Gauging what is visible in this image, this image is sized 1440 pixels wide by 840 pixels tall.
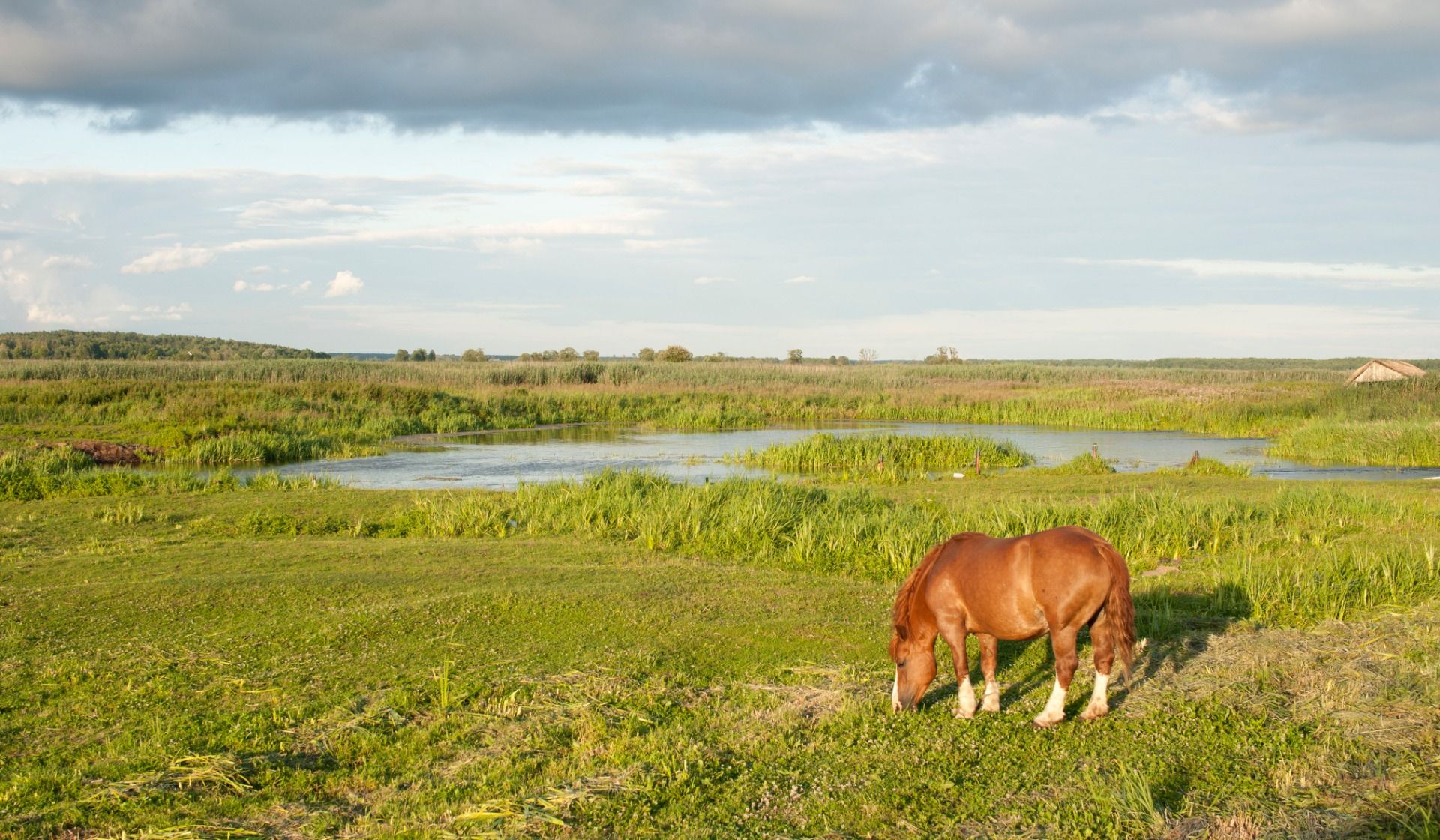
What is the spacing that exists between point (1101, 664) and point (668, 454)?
2488 centimetres

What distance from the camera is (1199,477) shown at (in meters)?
21.1

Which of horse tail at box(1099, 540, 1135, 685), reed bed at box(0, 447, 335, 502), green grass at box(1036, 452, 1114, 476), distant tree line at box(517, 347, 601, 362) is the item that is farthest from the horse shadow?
distant tree line at box(517, 347, 601, 362)

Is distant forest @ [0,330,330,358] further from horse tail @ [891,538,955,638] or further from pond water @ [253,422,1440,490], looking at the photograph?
horse tail @ [891,538,955,638]

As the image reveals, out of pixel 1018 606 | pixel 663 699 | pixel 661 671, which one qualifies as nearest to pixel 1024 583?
pixel 1018 606

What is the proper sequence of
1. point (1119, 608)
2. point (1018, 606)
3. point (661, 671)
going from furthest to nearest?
point (661, 671) → point (1018, 606) → point (1119, 608)

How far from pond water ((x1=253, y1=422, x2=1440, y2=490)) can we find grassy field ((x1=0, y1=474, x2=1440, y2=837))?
26.7 ft

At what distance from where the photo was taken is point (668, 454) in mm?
30797

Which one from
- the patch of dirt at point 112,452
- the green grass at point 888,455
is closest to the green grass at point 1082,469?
the green grass at point 888,455

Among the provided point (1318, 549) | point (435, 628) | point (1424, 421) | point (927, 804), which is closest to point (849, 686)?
point (927, 804)

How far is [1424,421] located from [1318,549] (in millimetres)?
21725

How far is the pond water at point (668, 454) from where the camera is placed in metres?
24.5

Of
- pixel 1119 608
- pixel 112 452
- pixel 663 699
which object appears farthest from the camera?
pixel 112 452

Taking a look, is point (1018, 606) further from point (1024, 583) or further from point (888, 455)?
point (888, 455)

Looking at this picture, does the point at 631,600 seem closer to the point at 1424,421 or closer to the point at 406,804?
the point at 406,804
